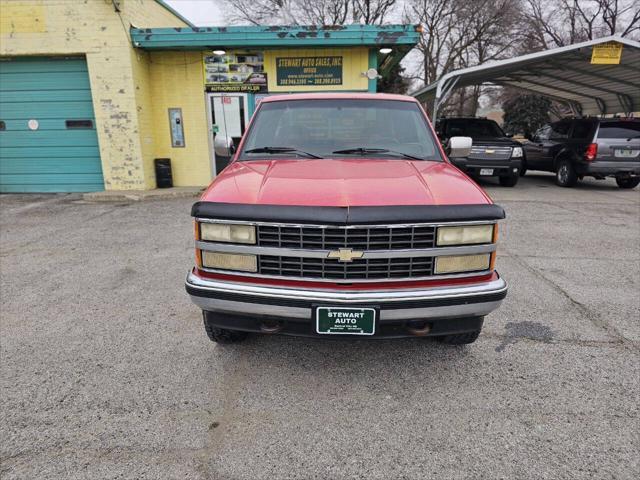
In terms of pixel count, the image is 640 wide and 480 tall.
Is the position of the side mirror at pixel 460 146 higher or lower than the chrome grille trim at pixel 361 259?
higher

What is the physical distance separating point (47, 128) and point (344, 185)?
10550mm

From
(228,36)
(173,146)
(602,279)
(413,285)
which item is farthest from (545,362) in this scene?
(173,146)

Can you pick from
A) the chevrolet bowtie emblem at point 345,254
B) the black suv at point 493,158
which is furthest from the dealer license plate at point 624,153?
the chevrolet bowtie emblem at point 345,254

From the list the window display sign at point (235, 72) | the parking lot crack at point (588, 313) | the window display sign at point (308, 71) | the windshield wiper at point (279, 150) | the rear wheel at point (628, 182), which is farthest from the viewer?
the rear wheel at point (628, 182)

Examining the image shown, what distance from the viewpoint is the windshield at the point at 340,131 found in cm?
334

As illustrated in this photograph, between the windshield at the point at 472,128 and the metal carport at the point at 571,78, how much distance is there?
0.68 meters

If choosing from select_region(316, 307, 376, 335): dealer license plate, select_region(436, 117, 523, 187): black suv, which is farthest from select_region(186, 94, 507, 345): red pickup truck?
select_region(436, 117, 523, 187): black suv

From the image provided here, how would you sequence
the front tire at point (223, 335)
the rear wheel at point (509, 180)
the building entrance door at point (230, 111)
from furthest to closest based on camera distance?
the rear wheel at point (509, 180) → the building entrance door at point (230, 111) → the front tire at point (223, 335)

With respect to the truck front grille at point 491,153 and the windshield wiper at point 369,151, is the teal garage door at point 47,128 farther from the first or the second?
the truck front grille at point 491,153

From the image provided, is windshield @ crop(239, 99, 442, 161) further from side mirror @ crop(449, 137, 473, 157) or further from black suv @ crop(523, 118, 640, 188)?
black suv @ crop(523, 118, 640, 188)

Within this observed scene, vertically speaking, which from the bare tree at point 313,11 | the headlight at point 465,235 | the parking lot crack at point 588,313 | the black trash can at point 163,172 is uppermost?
the bare tree at point 313,11

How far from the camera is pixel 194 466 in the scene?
78.0 inches

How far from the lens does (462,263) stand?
2381 millimetres

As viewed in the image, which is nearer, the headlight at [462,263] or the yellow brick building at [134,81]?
the headlight at [462,263]
